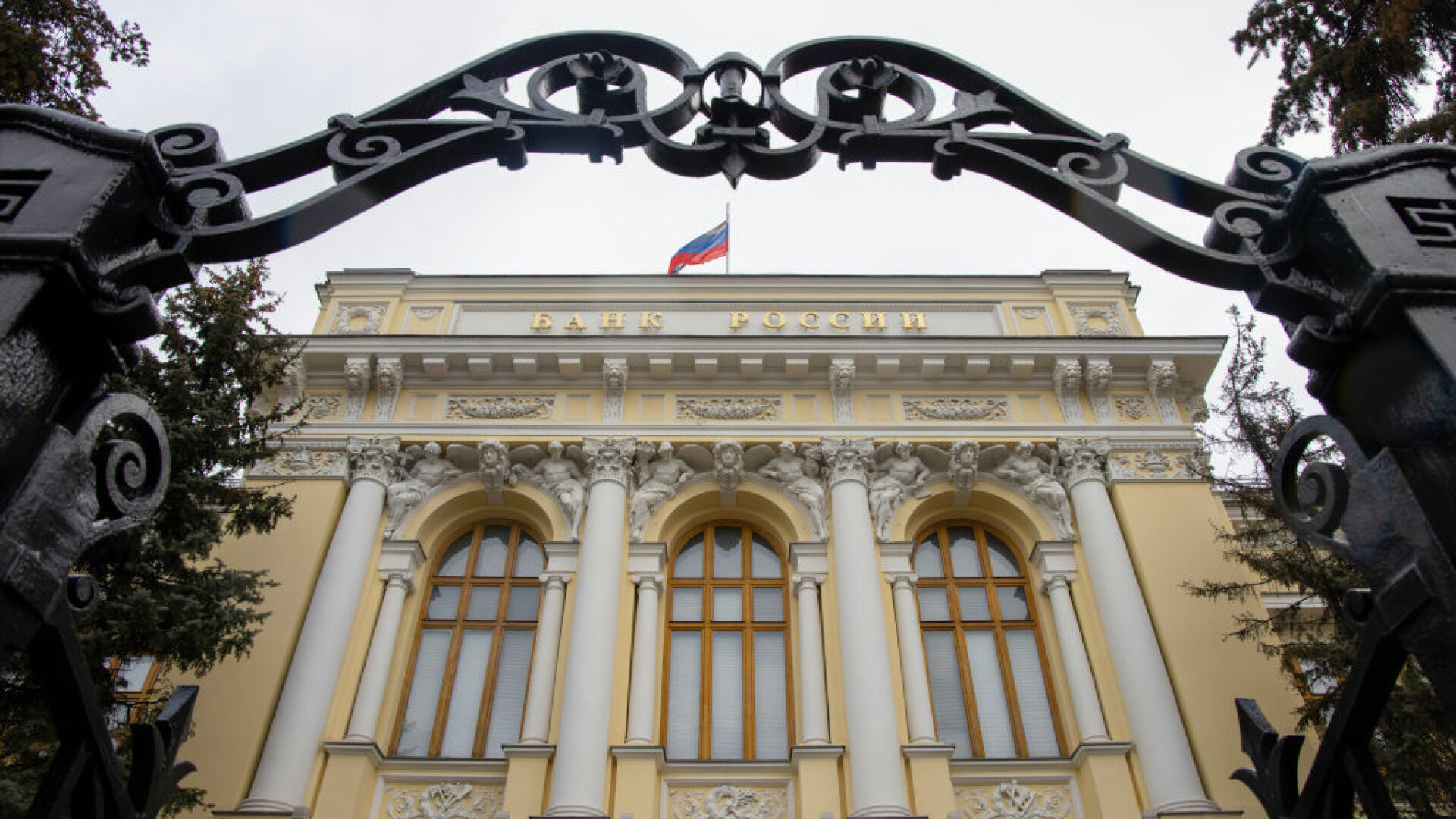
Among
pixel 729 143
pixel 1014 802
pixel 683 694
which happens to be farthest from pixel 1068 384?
pixel 729 143

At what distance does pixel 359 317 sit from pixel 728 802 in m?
9.63

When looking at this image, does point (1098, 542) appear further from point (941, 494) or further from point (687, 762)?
point (687, 762)

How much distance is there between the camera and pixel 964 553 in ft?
44.9

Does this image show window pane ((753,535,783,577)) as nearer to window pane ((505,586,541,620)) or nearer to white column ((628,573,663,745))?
white column ((628,573,663,745))

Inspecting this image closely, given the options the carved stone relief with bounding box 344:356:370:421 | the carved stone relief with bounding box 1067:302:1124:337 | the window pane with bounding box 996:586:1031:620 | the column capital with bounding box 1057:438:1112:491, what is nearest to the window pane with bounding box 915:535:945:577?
the window pane with bounding box 996:586:1031:620

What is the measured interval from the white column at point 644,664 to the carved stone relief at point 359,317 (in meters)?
6.35

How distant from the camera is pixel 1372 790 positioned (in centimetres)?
262

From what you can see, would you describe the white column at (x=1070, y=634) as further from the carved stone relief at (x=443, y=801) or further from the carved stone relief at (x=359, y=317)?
the carved stone relief at (x=359, y=317)

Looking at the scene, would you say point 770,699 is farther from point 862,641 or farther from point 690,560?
point 690,560

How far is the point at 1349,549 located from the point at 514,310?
14.9 metres

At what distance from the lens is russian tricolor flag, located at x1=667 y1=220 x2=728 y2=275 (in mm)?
18250

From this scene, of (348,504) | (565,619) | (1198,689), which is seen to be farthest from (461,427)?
(1198,689)

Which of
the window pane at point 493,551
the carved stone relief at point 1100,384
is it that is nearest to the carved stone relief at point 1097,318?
the carved stone relief at point 1100,384

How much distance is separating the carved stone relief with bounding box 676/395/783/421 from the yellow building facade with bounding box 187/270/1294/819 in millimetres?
48
